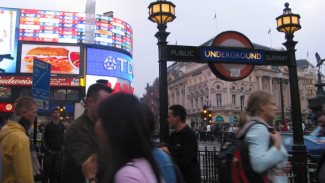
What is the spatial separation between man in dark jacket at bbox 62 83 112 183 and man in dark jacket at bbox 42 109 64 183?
6.24m

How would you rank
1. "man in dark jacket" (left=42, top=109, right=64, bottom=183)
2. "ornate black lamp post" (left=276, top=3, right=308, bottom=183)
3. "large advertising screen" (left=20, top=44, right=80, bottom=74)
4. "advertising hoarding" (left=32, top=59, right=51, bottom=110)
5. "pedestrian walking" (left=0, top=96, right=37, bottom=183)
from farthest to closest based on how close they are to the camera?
"large advertising screen" (left=20, top=44, right=80, bottom=74) < "man in dark jacket" (left=42, top=109, right=64, bottom=183) < "advertising hoarding" (left=32, top=59, right=51, bottom=110) < "ornate black lamp post" (left=276, top=3, right=308, bottom=183) < "pedestrian walking" (left=0, top=96, right=37, bottom=183)

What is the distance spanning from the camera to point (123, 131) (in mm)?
1707

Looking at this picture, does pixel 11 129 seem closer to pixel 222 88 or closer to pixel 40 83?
pixel 40 83

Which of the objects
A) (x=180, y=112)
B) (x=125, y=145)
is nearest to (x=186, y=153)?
(x=180, y=112)

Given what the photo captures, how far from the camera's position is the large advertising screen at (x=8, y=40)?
161 feet

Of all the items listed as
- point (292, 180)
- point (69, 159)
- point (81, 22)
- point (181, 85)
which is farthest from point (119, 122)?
point (181, 85)

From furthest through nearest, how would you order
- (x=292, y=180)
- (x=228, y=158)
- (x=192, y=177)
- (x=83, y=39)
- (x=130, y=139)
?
1. (x=83, y=39)
2. (x=292, y=180)
3. (x=192, y=177)
4. (x=228, y=158)
5. (x=130, y=139)

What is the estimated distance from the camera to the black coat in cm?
494

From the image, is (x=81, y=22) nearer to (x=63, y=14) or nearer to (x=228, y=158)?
(x=63, y=14)

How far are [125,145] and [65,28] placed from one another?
56.1 m

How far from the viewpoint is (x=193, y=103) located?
103 meters

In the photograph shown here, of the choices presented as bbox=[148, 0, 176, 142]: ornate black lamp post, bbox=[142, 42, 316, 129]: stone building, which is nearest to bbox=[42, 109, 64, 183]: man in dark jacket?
bbox=[148, 0, 176, 142]: ornate black lamp post

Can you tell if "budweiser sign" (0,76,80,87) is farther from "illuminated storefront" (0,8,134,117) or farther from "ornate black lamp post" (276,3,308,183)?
"ornate black lamp post" (276,3,308,183)

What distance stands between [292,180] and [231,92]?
82.7 meters
